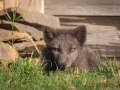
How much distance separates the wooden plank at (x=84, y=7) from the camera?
9.38 meters

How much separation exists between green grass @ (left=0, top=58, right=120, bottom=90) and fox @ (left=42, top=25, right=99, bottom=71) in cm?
104

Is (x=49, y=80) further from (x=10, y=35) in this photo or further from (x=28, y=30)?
(x=28, y=30)

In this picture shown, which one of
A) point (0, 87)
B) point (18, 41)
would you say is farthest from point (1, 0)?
point (0, 87)

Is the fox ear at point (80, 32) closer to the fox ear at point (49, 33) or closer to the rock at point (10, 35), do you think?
the fox ear at point (49, 33)

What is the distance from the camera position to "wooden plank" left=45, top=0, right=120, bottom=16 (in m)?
9.38

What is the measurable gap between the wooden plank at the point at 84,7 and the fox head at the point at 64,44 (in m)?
1.48

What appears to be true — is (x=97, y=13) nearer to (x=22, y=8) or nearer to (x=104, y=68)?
(x=22, y=8)

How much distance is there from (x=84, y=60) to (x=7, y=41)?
184 cm

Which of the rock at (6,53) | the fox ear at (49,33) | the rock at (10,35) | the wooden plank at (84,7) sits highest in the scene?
the wooden plank at (84,7)

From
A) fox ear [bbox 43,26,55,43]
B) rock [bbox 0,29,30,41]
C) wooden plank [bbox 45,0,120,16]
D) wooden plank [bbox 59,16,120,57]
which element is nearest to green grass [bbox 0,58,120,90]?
fox ear [bbox 43,26,55,43]

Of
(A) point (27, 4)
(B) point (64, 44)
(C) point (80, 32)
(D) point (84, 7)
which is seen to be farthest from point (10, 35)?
(D) point (84, 7)

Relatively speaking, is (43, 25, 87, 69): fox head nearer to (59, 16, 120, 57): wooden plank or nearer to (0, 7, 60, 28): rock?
(0, 7, 60, 28): rock

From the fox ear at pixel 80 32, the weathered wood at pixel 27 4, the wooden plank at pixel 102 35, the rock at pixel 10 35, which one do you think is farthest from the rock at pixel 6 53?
the wooden plank at pixel 102 35

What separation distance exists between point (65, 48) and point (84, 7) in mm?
1989
